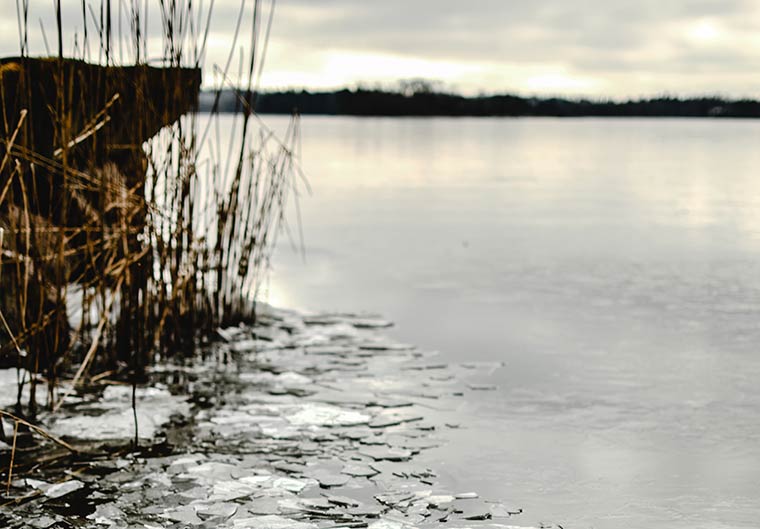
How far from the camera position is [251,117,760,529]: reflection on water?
282 cm

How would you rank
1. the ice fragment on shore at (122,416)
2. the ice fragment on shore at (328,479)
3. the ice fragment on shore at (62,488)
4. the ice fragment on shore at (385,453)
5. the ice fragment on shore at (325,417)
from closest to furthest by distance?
the ice fragment on shore at (62,488), the ice fragment on shore at (328,479), the ice fragment on shore at (385,453), the ice fragment on shore at (122,416), the ice fragment on shore at (325,417)

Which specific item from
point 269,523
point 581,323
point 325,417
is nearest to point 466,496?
point 269,523

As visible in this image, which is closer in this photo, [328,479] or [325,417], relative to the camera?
[328,479]

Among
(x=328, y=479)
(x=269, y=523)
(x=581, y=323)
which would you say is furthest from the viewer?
(x=581, y=323)

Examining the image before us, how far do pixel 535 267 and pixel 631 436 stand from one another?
3.34m

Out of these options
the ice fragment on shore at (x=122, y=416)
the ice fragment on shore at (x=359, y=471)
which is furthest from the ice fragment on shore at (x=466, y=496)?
the ice fragment on shore at (x=122, y=416)

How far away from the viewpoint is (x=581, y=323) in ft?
15.6

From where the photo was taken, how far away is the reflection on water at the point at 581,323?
2.82 meters

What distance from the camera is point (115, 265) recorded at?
3.40 meters

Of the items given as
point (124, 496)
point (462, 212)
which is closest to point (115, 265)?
point (124, 496)

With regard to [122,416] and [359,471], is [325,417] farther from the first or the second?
[122,416]

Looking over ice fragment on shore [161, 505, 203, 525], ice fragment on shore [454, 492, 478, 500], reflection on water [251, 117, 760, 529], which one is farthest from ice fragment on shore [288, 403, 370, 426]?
ice fragment on shore [161, 505, 203, 525]

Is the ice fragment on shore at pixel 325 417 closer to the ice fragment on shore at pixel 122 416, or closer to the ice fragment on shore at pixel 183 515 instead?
the ice fragment on shore at pixel 122 416

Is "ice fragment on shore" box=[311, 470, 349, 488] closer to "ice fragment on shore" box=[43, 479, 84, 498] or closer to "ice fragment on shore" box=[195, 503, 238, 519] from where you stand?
"ice fragment on shore" box=[195, 503, 238, 519]
